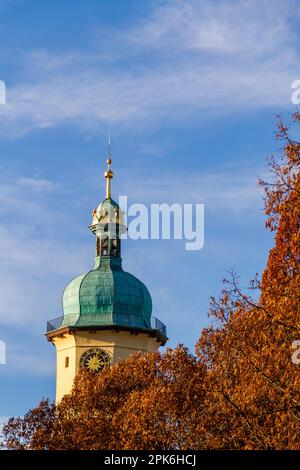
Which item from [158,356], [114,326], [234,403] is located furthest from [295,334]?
[114,326]

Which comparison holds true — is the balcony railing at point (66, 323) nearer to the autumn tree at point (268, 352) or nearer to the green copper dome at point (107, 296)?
the green copper dome at point (107, 296)

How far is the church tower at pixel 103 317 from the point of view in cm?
8106

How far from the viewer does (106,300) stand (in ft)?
271

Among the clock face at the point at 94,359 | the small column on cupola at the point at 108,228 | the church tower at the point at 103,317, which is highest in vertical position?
the small column on cupola at the point at 108,228

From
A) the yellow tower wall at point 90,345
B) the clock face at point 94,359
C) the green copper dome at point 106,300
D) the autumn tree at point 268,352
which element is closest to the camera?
the autumn tree at point 268,352

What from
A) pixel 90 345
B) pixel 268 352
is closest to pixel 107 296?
pixel 90 345

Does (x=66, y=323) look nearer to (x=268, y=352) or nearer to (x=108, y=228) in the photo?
(x=108, y=228)

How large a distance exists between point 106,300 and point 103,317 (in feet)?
4.04

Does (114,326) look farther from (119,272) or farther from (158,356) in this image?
(158,356)

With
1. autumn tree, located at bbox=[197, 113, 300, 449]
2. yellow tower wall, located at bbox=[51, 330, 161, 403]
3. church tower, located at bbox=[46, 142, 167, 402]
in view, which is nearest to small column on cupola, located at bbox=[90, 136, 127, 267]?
church tower, located at bbox=[46, 142, 167, 402]

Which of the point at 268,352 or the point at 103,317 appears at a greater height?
the point at 103,317

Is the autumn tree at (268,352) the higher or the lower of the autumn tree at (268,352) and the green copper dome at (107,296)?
the lower

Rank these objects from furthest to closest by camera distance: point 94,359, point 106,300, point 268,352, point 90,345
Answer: point 106,300, point 90,345, point 94,359, point 268,352

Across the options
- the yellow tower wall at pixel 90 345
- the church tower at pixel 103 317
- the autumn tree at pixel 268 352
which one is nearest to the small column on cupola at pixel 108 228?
the church tower at pixel 103 317
